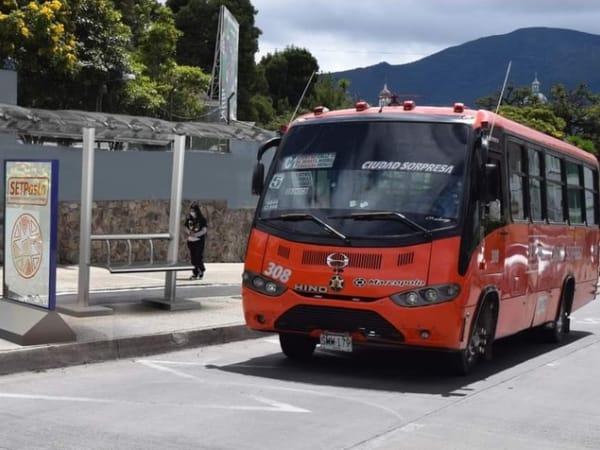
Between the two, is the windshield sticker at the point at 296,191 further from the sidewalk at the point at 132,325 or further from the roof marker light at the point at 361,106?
the sidewalk at the point at 132,325

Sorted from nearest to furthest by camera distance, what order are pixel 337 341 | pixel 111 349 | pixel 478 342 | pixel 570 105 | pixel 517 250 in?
pixel 337 341 < pixel 478 342 < pixel 111 349 < pixel 517 250 < pixel 570 105

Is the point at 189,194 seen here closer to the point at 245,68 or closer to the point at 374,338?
the point at 374,338

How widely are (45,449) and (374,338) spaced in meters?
3.76

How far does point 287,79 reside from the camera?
7106 centimetres

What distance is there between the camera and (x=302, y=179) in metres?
10.1

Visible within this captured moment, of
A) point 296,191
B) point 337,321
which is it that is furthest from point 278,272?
point 296,191

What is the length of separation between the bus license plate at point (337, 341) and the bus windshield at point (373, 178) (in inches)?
39.8

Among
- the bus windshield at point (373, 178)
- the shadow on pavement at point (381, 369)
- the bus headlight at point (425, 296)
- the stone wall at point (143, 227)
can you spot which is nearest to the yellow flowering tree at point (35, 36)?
the stone wall at point (143, 227)

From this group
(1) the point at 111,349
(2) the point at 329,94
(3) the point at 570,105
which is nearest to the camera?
(1) the point at 111,349

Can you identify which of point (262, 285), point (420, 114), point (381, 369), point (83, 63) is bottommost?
point (381, 369)

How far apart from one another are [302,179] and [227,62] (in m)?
29.4

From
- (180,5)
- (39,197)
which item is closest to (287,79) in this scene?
(180,5)

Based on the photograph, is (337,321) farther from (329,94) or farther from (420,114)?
(329,94)

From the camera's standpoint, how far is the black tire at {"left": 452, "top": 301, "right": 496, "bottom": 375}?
9891mm
